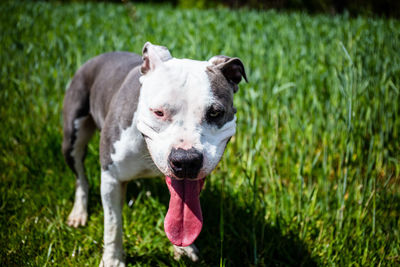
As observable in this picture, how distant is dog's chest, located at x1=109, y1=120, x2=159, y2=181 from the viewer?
2182 millimetres

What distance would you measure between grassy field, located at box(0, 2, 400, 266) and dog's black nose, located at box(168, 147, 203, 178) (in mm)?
470

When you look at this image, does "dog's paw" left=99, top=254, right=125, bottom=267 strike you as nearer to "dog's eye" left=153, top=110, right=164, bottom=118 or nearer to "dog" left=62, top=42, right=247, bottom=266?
"dog" left=62, top=42, right=247, bottom=266

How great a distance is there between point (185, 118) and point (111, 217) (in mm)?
982

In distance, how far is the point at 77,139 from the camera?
9.75 ft

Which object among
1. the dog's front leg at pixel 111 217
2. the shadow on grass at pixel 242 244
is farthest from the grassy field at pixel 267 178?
the dog's front leg at pixel 111 217

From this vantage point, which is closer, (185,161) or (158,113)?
(185,161)

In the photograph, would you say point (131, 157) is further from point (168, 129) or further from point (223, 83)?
point (223, 83)

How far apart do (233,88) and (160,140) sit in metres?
0.63

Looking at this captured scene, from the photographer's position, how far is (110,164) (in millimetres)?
2287

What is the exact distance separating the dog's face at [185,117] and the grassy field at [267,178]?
511 mm

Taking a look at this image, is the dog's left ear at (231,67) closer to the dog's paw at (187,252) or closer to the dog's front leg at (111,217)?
the dog's front leg at (111,217)

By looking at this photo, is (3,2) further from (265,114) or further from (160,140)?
(160,140)

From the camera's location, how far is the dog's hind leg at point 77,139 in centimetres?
294

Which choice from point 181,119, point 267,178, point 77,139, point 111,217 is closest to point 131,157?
point 111,217
